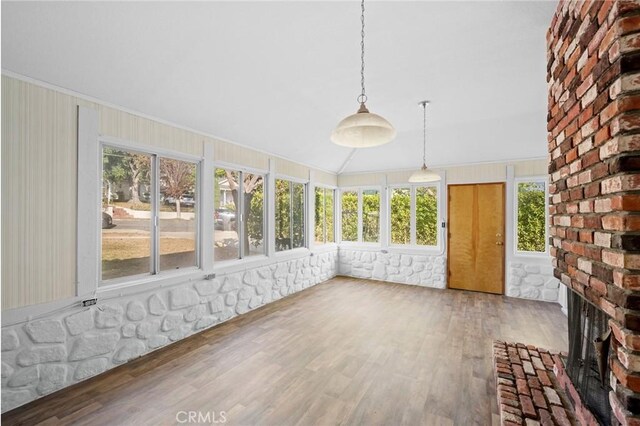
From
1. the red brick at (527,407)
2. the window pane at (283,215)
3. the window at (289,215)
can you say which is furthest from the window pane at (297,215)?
the red brick at (527,407)

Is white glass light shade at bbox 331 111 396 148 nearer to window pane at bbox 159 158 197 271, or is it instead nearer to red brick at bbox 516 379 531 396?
red brick at bbox 516 379 531 396

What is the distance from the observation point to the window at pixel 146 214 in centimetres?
289

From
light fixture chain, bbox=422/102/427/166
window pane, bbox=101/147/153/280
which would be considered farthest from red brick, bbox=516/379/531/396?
window pane, bbox=101/147/153/280

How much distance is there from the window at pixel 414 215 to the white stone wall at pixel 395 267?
362 millimetres

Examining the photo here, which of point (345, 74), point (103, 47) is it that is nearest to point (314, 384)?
point (345, 74)

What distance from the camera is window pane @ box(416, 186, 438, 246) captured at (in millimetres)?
5836

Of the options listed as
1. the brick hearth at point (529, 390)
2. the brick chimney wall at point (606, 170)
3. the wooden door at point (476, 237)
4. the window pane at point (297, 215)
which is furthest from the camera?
the window pane at point (297, 215)

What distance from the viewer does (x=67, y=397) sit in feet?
7.51

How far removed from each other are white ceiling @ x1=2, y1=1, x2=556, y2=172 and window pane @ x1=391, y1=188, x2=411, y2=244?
2.27m

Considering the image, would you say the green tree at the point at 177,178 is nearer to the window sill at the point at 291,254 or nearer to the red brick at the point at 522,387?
the window sill at the point at 291,254

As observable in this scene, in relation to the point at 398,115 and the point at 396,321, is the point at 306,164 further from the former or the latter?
the point at 396,321

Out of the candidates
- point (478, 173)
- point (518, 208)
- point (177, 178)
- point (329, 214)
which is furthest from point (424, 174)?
point (177, 178)

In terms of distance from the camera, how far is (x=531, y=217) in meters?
5.06

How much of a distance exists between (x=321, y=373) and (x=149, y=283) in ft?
6.63
